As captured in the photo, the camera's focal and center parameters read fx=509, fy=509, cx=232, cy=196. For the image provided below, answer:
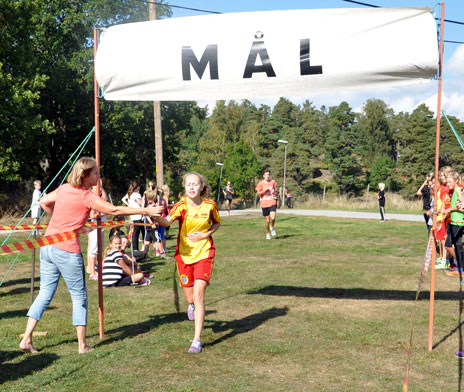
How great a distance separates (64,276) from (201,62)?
284 centimetres

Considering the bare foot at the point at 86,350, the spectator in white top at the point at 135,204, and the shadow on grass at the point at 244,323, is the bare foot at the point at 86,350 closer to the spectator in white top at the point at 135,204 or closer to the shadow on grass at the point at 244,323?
the shadow on grass at the point at 244,323

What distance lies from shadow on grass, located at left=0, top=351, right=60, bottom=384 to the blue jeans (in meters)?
0.43

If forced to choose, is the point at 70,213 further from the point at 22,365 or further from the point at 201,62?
the point at 201,62

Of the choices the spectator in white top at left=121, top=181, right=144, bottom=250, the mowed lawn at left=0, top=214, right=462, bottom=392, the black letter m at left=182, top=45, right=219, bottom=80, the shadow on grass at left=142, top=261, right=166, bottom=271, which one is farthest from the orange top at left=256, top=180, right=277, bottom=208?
the black letter m at left=182, top=45, right=219, bottom=80

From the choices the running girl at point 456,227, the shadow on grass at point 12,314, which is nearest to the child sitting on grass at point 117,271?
the shadow on grass at point 12,314

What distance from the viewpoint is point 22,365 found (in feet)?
16.5

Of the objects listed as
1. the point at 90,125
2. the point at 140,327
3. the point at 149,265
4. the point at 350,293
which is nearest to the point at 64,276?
the point at 140,327

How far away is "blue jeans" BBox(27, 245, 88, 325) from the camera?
5105 millimetres

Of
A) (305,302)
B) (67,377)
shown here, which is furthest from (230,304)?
(67,377)

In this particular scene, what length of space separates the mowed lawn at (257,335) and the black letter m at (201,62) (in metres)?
3.09

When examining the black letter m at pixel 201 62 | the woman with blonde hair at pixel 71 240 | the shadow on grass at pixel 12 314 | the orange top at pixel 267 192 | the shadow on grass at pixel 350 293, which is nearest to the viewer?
the woman with blonde hair at pixel 71 240

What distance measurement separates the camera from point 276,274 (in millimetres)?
9945

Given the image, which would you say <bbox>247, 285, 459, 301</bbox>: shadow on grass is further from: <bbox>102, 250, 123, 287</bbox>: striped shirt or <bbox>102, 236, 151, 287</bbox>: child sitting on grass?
<bbox>102, 250, 123, 287</bbox>: striped shirt

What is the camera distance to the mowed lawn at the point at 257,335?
4.64 meters
